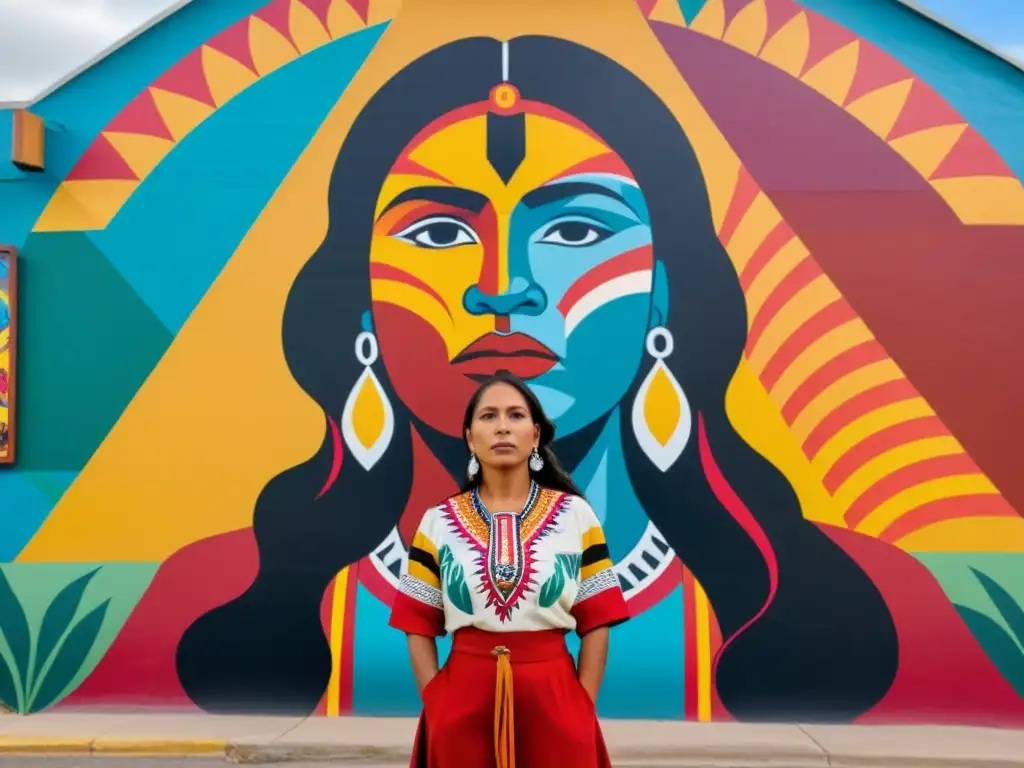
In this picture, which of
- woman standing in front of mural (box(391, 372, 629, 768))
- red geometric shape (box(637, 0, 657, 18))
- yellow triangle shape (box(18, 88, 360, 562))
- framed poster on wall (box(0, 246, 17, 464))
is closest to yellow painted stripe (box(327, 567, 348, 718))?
yellow triangle shape (box(18, 88, 360, 562))

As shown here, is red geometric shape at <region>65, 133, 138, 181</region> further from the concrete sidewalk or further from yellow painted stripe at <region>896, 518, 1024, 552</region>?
yellow painted stripe at <region>896, 518, 1024, 552</region>

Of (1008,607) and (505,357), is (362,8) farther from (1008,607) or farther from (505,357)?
(1008,607)

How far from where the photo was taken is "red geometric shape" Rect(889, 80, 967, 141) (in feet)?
16.1

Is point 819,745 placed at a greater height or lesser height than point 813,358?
lesser

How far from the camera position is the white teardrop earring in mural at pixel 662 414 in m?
4.88

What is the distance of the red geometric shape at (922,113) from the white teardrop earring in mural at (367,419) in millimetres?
3361

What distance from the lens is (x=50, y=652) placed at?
5000 mm

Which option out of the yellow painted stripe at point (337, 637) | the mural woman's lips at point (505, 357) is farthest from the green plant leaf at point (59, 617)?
the mural woman's lips at point (505, 357)

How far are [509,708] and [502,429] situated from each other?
71 centimetres

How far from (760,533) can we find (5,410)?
459 cm

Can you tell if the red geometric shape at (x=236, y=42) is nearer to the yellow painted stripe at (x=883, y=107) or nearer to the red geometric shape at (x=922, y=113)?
the yellow painted stripe at (x=883, y=107)

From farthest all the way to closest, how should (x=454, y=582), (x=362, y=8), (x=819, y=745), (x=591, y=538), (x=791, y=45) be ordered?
1. (x=362, y=8)
2. (x=791, y=45)
3. (x=819, y=745)
4. (x=591, y=538)
5. (x=454, y=582)

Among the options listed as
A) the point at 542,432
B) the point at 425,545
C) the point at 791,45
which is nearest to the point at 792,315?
the point at 791,45

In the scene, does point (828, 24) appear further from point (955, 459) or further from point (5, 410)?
point (5, 410)
